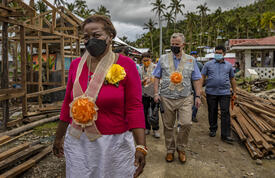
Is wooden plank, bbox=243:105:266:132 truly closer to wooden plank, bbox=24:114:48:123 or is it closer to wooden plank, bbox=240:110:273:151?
wooden plank, bbox=240:110:273:151

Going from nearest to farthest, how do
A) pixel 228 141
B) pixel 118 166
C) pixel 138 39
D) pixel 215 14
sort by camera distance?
pixel 118 166
pixel 228 141
pixel 215 14
pixel 138 39

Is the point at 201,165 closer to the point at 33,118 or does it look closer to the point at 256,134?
the point at 256,134

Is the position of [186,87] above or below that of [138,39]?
below

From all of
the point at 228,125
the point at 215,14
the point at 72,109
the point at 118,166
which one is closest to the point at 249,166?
the point at 228,125

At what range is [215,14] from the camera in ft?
154

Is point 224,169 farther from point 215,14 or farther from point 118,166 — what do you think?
point 215,14

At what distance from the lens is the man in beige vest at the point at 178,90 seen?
11.6ft

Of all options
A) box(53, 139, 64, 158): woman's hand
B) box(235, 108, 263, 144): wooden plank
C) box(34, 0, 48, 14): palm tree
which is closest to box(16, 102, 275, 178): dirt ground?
box(235, 108, 263, 144): wooden plank

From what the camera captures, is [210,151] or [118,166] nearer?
[118,166]

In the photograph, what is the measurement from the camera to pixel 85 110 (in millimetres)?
1606

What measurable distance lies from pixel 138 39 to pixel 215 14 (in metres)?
31.4

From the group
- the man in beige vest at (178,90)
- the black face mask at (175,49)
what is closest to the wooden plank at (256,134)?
the man in beige vest at (178,90)

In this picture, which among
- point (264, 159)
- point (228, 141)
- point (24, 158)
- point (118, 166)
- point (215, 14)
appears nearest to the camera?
point (118, 166)

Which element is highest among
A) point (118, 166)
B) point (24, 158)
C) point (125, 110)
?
point (125, 110)
